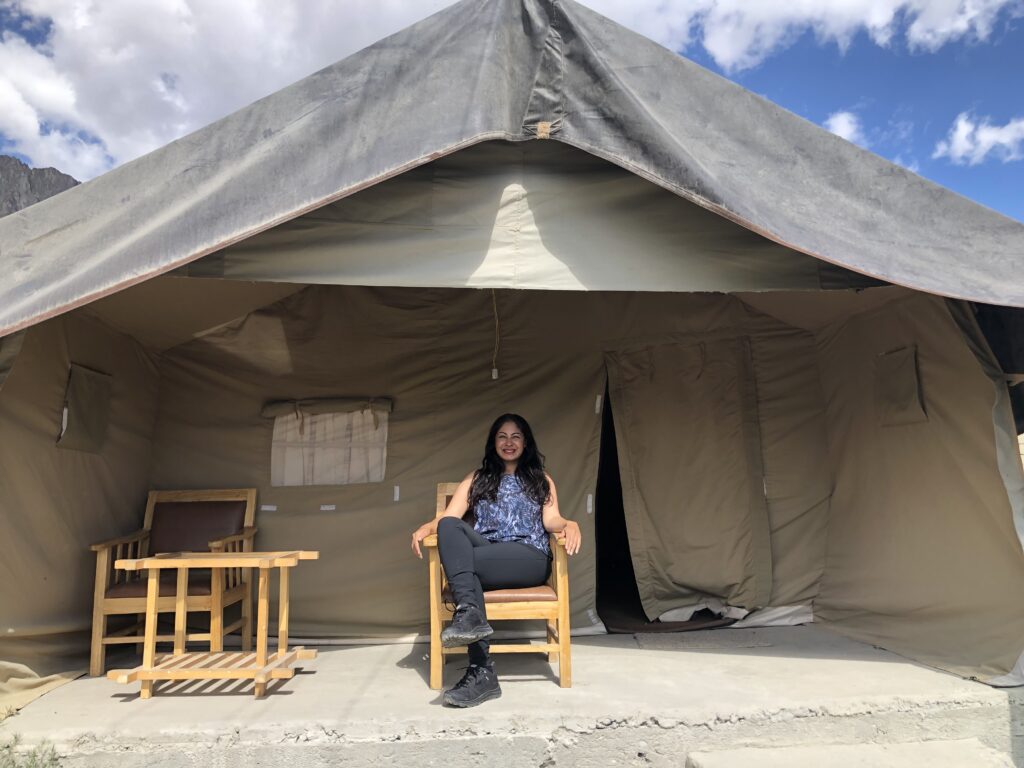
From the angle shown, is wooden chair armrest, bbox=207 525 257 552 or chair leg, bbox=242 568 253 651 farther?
chair leg, bbox=242 568 253 651

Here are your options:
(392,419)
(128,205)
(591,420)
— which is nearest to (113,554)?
(392,419)

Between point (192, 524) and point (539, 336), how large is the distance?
80.1 inches

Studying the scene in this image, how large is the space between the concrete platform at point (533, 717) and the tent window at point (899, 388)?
108 cm

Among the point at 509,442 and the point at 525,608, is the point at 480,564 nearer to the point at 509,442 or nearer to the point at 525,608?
the point at 525,608

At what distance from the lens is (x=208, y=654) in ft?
9.59

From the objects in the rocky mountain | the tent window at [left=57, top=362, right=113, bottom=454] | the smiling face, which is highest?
the rocky mountain

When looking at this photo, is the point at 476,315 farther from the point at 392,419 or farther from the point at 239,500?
the point at 239,500

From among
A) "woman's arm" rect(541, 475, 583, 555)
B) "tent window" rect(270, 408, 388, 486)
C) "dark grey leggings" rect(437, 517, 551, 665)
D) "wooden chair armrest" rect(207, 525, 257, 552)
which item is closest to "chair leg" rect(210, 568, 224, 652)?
"wooden chair armrest" rect(207, 525, 257, 552)

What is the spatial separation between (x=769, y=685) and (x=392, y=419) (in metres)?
2.20

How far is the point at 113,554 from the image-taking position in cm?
338

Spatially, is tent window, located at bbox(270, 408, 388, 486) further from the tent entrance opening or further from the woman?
the tent entrance opening

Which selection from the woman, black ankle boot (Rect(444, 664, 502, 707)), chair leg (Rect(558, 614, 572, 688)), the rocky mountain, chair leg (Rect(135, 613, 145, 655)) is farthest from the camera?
the rocky mountain

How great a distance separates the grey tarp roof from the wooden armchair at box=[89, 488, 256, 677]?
1.44m

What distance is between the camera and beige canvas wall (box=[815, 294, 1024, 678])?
111 inches
